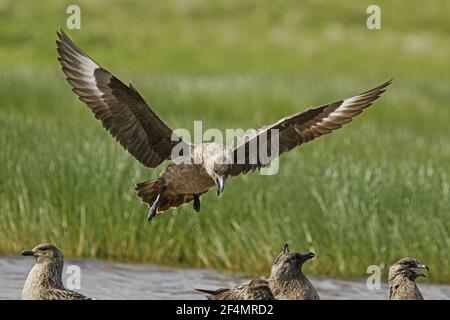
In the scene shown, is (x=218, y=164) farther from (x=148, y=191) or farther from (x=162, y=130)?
(x=148, y=191)

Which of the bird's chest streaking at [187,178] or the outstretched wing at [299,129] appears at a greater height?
the outstretched wing at [299,129]

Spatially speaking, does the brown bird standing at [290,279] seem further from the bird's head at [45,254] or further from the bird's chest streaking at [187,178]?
the bird's head at [45,254]

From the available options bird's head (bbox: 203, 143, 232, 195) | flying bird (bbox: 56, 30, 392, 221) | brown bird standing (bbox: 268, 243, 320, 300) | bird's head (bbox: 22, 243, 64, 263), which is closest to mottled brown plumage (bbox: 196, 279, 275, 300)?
brown bird standing (bbox: 268, 243, 320, 300)

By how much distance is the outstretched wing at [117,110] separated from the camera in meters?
9.06

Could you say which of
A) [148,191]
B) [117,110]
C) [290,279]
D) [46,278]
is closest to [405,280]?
[290,279]

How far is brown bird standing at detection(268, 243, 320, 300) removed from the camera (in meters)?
8.85

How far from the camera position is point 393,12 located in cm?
5619

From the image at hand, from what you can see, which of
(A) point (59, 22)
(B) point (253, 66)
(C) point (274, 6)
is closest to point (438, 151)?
(B) point (253, 66)

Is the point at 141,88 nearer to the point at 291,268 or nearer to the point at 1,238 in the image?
the point at 1,238

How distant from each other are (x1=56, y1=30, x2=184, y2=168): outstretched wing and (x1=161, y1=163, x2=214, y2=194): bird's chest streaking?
0.32m

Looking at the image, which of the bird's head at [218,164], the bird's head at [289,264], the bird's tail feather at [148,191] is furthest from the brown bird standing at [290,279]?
the bird's tail feather at [148,191]

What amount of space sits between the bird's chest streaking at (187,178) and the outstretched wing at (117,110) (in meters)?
0.32

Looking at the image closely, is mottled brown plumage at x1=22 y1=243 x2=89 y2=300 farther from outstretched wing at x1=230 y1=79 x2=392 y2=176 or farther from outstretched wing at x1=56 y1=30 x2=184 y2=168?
outstretched wing at x1=230 y1=79 x2=392 y2=176
